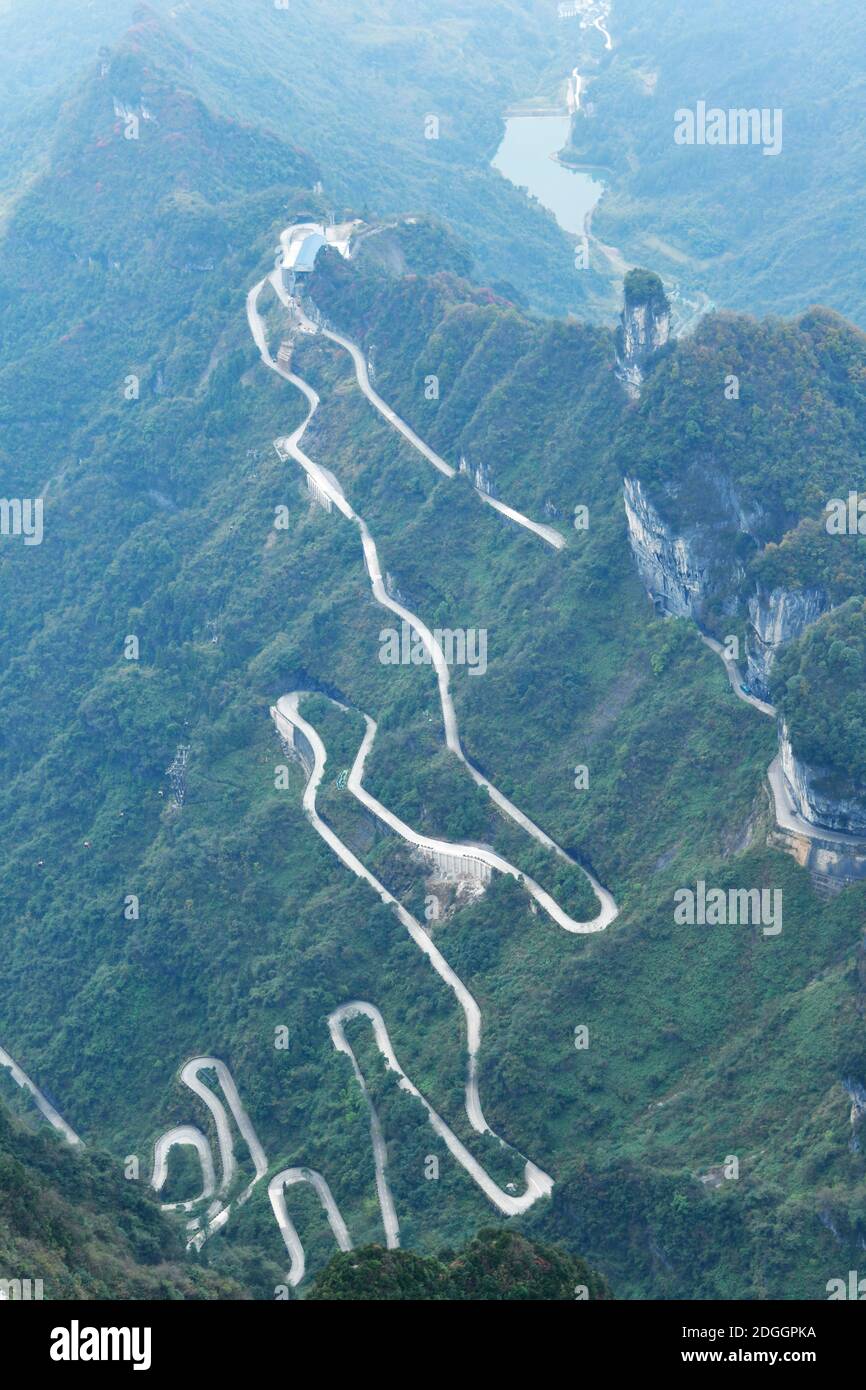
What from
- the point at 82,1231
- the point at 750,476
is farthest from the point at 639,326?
the point at 82,1231

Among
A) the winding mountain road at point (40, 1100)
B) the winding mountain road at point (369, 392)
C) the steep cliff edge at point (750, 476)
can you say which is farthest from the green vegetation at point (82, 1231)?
the winding mountain road at point (369, 392)

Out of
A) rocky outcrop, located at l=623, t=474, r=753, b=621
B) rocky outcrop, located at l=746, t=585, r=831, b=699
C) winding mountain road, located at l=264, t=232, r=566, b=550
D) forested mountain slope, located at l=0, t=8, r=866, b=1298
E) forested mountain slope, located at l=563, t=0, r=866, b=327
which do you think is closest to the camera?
forested mountain slope, located at l=0, t=8, r=866, b=1298

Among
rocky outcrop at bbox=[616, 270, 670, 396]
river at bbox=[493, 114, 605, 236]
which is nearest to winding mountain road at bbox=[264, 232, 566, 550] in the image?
rocky outcrop at bbox=[616, 270, 670, 396]

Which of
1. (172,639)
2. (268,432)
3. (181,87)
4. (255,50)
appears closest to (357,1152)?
(172,639)

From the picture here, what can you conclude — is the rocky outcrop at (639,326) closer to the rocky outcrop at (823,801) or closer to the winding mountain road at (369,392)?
the winding mountain road at (369,392)

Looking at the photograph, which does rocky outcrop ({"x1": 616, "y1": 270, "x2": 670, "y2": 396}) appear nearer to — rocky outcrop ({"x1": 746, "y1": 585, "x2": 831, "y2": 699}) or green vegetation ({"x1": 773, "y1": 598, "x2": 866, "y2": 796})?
rocky outcrop ({"x1": 746, "y1": 585, "x2": 831, "y2": 699})

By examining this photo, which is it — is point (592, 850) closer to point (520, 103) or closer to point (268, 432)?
point (268, 432)

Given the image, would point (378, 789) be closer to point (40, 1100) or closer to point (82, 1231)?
point (40, 1100)
